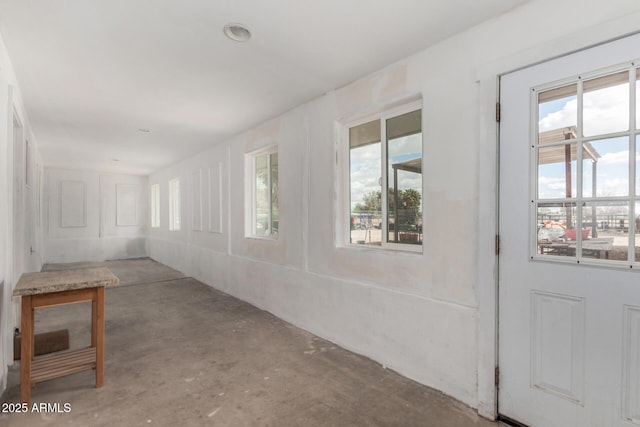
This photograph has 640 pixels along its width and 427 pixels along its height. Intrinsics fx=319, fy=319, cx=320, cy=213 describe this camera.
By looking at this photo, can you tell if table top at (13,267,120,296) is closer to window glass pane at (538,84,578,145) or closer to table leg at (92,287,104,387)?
table leg at (92,287,104,387)

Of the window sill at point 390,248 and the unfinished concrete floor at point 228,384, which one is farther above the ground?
the window sill at point 390,248

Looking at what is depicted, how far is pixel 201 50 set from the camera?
103 inches

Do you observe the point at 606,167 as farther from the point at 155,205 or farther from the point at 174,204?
the point at 155,205

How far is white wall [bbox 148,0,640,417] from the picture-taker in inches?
81.2

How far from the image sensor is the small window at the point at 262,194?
4688 mm

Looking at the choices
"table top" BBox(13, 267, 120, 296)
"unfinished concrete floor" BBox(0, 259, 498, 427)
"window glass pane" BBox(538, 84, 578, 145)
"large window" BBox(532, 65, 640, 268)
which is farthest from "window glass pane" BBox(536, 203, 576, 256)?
"table top" BBox(13, 267, 120, 296)

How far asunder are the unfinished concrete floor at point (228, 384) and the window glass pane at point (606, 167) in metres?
1.60

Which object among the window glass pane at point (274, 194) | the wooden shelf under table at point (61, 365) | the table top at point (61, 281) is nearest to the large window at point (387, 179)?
the window glass pane at point (274, 194)

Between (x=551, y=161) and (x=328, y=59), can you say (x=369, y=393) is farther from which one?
(x=328, y=59)

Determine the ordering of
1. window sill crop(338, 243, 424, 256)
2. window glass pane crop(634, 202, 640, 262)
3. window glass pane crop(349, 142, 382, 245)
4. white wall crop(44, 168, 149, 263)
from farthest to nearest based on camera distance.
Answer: white wall crop(44, 168, 149, 263) → window glass pane crop(349, 142, 382, 245) → window sill crop(338, 243, 424, 256) → window glass pane crop(634, 202, 640, 262)

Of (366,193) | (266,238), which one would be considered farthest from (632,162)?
(266,238)

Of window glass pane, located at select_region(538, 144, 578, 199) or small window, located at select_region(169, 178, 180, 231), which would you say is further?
small window, located at select_region(169, 178, 180, 231)

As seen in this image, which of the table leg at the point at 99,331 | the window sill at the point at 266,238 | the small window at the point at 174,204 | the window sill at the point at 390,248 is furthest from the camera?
the small window at the point at 174,204

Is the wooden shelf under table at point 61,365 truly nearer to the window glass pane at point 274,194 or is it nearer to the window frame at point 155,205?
the window glass pane at point 274,194
